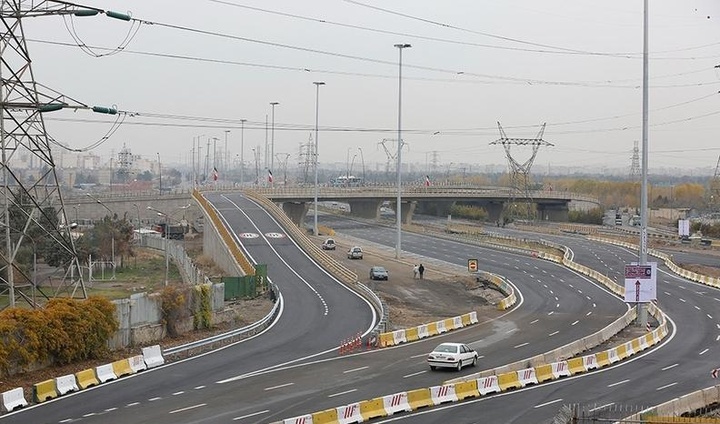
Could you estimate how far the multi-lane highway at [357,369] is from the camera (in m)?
31.7

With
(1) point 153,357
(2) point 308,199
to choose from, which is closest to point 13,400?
(1) point 153,357

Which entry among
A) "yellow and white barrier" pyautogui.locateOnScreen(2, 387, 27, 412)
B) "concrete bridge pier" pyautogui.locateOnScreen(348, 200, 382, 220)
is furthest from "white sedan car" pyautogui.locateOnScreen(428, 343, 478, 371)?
"concrete bridge pier" pyautogui.locateOnScreen(348, 200, 382, 220)

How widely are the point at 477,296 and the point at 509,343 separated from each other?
2325 centimetres

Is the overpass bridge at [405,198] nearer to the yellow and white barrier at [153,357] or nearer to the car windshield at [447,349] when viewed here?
the yellow and white barrier at [153,357]

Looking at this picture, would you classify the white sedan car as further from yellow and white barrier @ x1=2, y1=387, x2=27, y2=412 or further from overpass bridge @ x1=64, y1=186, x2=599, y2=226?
overpass bridge @ x1=64, y1=186, x2=599, y2=226

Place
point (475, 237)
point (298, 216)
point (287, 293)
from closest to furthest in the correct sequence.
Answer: point (287, 293)
point (475, 237)
point (298, 216)

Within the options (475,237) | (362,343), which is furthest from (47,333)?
(475,237)

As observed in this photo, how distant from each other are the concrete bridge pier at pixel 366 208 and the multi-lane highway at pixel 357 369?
94.6 meters

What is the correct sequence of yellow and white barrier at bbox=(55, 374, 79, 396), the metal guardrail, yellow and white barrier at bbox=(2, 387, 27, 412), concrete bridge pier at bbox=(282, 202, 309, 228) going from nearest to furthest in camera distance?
yellow and white barrier at bbox=(2, 387, 27, 412)
yellow and white barrier at bbox=(55, 374, 79, 396)
the metal guardrail
concrete bridge pier at bbox=(282, 202, 309, 228)

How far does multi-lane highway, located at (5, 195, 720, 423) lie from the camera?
31.7m

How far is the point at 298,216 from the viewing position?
498 feet

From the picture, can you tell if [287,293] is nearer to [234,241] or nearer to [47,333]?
[234,241]

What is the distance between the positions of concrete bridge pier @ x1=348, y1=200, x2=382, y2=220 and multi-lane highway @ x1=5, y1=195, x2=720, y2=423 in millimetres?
94551

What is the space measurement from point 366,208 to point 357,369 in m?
136
